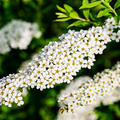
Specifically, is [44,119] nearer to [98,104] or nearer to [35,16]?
[98,104]

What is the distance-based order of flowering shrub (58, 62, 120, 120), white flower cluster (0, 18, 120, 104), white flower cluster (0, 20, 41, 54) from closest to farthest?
white flower cluster (0, 18, 120, 104)
flowering shrub (58, 62, 120, 120)
white flower cluster (0, 20, 41, 54)

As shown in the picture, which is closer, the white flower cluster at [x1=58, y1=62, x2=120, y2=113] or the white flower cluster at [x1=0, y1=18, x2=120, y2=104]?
the white flower cluster at [x1=0, y1=18, x2=120, y2=104]

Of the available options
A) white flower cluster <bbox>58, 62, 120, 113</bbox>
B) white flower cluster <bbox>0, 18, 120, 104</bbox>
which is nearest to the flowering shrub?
white flower cluster <bbox>58, 62, 120, 113</bbox>

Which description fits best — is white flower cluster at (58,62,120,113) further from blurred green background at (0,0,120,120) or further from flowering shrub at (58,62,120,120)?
blurred green background at (0,0,120,120)

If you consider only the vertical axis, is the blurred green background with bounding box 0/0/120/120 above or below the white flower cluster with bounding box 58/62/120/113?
above

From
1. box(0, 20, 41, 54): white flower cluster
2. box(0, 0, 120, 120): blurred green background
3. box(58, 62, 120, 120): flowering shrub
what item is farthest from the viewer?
box(0, 0, 120, 120): blurred green background

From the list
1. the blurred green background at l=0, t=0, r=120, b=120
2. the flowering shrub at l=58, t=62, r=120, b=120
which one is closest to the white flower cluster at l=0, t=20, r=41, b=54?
the blurred green background at l=0, t=0, r=120, b=120

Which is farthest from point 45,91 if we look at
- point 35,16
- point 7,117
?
point 35,16

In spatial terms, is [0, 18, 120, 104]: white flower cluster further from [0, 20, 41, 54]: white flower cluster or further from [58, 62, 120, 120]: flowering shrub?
[0, 20, 41, 54]: white flower cluster
